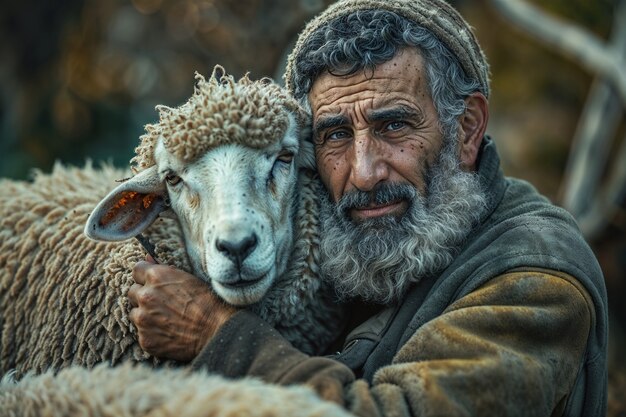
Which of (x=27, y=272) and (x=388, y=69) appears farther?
(x=27, y=272)

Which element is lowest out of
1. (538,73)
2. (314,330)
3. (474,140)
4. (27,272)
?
(27,272)

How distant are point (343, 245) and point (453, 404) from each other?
3.31 feet

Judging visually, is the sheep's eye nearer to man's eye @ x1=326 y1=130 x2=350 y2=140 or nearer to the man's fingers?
the man's fingers

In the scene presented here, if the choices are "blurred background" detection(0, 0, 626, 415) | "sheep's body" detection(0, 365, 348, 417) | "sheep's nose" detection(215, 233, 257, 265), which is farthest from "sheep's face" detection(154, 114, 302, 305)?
"blurred background" detection(0, 0, 626, 415)

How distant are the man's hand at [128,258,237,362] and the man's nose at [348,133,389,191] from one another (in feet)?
2.46

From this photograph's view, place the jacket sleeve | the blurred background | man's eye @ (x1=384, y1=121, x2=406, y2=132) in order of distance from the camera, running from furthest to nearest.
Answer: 1. the blurred background
2. man's eye @ (x1=384, y1=121, x2=406, y2=132)
3. the jacket sleeve

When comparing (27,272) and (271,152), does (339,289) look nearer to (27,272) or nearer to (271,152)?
(271,152)

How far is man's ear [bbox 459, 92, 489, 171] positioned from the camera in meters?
3.41

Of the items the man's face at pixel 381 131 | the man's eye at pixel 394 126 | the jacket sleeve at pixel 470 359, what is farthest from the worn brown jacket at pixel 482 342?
the man's eye at pixel 394 126

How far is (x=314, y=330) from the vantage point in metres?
3.21

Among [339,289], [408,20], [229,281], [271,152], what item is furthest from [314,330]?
[408,20]

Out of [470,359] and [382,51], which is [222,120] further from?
[470,359]

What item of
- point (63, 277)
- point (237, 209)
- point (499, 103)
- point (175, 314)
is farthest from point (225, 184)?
point (499, 103)

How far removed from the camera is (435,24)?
3.25 m
